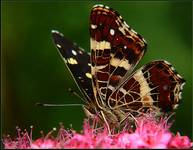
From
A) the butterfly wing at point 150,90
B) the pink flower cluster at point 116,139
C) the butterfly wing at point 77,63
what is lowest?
the pink flower cluster at point 116,139

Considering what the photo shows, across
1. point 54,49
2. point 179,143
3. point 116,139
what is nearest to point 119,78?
point 116,139

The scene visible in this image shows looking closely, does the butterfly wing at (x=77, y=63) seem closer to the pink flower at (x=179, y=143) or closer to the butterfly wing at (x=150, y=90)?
the butterfly wing at (x=150, y=90)

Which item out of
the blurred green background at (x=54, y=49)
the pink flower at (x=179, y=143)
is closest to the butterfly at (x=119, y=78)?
the pink flower at (x=179, y=143)

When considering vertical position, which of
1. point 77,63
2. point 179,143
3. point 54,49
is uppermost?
point 54,49

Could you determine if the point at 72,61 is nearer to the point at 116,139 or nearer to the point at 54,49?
the point at 116,139

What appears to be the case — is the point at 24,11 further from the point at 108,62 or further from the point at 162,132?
the point at 162,132

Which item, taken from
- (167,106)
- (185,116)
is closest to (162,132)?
(167,106)

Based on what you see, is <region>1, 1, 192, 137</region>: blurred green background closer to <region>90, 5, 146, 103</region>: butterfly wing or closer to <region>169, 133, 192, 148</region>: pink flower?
<region>90, 5, 146, 103</region>: butterfly wing
